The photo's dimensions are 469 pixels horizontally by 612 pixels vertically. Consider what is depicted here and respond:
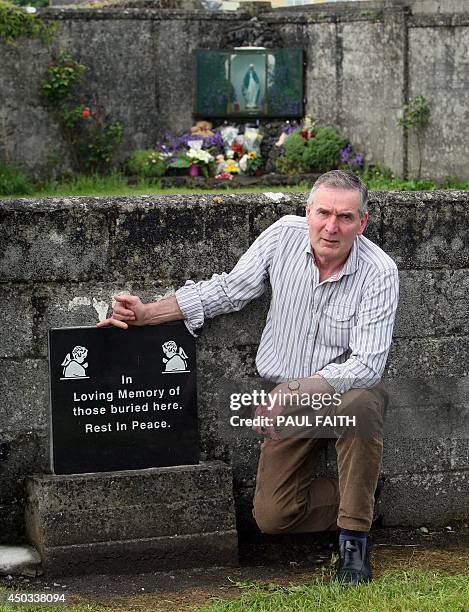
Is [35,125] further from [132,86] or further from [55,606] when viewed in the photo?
[55,606]

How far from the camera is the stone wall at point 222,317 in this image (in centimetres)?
488

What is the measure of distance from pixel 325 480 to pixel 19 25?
41.3 ft

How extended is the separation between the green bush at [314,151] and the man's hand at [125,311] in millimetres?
11461

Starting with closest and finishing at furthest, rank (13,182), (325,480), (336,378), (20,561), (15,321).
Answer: (336,378) → (20,561) → (15,321) → (325,480) → (13,182)

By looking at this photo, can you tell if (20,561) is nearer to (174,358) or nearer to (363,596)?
(174,358)

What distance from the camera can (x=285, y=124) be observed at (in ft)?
56.9

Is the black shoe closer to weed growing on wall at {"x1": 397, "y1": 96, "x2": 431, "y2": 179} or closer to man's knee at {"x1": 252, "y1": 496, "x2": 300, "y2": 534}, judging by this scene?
man's knee at {"x1": 252, "y1": 496, "x2": 300, "y2": 534}

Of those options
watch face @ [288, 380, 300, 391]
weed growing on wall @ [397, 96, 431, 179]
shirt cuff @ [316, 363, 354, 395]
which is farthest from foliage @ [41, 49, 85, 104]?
shirt cuff @ [316, 363, 354, 395]

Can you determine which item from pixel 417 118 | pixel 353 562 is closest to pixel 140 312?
pixel 353 562

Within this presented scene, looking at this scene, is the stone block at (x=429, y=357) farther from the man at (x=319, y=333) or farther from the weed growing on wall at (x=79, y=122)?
the weed growing on wall at (x=79, y=122)

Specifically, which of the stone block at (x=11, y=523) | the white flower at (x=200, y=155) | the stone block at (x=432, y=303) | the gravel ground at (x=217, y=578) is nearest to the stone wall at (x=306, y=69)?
the white flower at (x=200, y=155)

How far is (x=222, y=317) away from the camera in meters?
5.07

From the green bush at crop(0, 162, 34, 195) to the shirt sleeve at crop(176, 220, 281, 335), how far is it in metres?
10.2

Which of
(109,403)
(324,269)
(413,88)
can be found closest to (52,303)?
(109,403)
